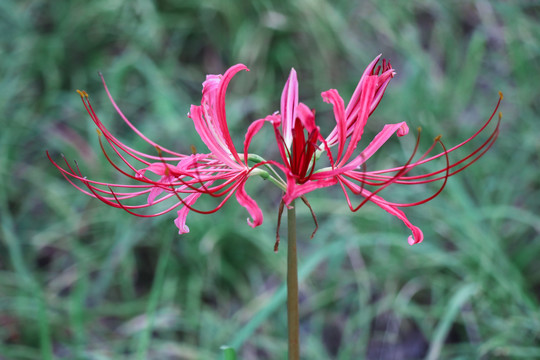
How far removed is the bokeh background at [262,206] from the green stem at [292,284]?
0.44m

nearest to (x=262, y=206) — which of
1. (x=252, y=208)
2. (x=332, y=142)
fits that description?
(x=332, y=142)

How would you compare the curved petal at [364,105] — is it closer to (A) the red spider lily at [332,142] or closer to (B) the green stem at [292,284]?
(A) the red spider lily at [332,142]

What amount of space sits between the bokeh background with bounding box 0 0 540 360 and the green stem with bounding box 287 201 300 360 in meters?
0.44

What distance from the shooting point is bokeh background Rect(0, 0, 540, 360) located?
2109 millimetres

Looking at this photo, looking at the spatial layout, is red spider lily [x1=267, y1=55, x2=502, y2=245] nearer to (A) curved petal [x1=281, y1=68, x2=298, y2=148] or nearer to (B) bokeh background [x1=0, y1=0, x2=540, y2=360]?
(A) curved petal [x1=281, y1=68, x2=298, y2=148]

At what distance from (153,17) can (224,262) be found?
181 centimetres

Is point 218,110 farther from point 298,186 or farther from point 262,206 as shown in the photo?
point 262,206

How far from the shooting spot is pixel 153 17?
3.38 metres

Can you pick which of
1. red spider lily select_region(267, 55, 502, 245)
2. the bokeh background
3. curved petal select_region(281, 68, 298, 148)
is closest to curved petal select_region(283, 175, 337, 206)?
red spider lily select_region(267, 55, 502, 245)

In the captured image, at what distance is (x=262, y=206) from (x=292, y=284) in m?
1.89

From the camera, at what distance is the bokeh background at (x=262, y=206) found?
6.92 feet

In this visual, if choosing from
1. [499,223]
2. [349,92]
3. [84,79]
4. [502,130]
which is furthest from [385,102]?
[84,79]

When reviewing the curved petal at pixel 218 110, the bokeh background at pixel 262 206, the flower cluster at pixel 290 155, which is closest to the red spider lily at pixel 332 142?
the flower cluster at pixel 290 155

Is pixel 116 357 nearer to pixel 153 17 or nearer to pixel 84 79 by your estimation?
pixel 84 79
